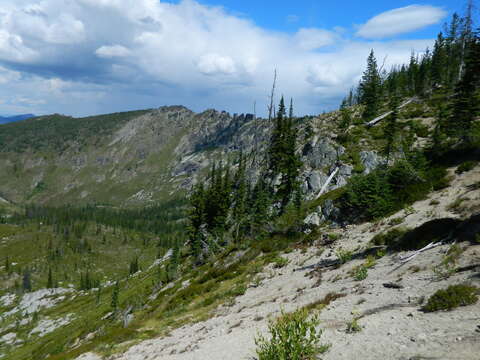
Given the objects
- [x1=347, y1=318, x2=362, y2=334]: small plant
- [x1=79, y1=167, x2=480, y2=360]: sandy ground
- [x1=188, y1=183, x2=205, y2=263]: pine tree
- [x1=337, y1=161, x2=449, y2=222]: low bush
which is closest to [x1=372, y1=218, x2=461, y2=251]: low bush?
[x1=79, y1=167, x2=480, y2=360]: sandy ground

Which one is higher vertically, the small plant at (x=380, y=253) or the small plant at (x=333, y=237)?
the small plant at (x=380, y=253)

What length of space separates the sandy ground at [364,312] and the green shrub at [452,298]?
11.9 inches

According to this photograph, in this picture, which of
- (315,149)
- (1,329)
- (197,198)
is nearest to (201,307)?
(197,198)

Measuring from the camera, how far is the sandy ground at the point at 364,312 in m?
8.91

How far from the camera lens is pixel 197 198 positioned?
261ft

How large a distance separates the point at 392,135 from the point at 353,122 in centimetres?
3085

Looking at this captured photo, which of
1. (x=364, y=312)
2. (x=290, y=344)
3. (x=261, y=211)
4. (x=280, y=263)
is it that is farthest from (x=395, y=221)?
(x=261, y=211)

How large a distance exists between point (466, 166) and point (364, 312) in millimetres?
23253

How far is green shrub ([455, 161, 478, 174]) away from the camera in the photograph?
90.8 feet

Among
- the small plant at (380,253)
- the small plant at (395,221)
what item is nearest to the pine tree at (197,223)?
the small plant at (395,221)

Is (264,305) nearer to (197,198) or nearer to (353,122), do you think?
(197,198)

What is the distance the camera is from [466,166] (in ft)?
91.7

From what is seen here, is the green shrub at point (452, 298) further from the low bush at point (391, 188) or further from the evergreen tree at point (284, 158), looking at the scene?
the evergreen tree at point (284, 158)

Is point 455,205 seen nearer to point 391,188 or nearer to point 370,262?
point 370,262
